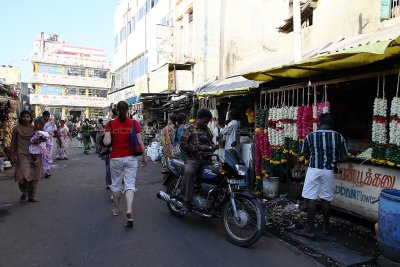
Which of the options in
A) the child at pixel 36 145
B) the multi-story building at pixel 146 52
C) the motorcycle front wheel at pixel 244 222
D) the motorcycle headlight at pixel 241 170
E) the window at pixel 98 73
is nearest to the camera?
the motorcycle front wheel at pixel 244 222

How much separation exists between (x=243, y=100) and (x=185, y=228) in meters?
6.31

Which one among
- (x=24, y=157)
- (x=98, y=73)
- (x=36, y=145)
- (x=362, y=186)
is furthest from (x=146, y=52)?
(x=98, y=73)

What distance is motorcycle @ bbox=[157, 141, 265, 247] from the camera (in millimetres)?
4754

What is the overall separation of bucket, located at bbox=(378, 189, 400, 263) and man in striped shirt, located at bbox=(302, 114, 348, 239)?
1100 mm

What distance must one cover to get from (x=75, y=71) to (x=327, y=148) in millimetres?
51601

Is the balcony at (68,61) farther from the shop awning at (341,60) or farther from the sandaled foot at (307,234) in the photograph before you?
the sandaled foot at (307,234)

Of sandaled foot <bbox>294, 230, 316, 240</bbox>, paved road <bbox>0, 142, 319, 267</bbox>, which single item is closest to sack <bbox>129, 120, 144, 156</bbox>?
paved road <bbox>0, 142, 319, 267</bbox>

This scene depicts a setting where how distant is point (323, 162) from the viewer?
17.0 feet

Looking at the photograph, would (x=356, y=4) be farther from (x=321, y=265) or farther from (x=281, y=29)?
(x=321, y=265)

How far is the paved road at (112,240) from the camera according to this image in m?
4.28

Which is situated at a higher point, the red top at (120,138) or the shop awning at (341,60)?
the shop awning at (341,60)

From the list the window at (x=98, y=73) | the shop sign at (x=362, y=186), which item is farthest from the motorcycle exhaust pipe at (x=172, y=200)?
the window at (x=98, y=73)

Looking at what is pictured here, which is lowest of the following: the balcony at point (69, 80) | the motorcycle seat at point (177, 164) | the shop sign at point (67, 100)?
the motorcycle seat at point (177, 164)

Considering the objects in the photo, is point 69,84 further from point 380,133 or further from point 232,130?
point 380,133
